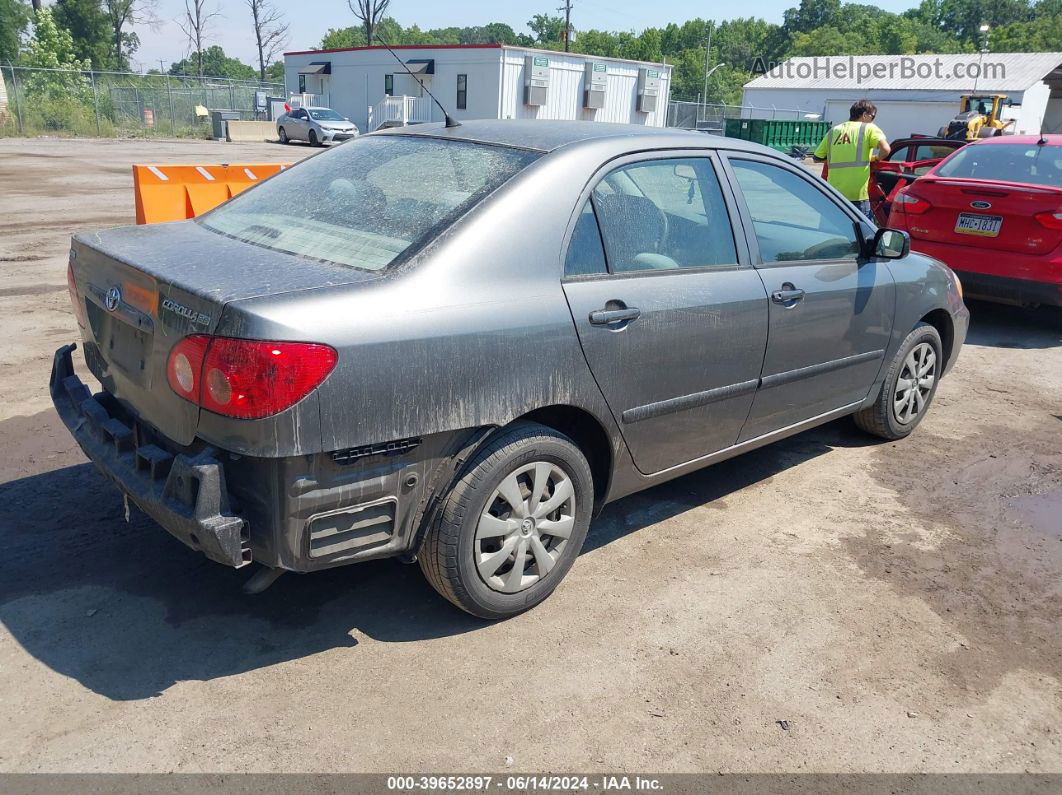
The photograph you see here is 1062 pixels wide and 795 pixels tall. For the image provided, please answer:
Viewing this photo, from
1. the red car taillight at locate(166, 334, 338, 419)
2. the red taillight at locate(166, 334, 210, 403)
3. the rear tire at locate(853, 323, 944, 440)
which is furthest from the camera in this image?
the rear tire at locate(853, 323, 944, 440)

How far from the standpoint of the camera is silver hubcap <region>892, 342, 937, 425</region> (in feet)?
17.2

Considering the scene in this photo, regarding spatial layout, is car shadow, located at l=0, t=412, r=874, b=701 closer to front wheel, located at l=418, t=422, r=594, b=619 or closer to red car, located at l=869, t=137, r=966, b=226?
front wheel, located at l=418, t=422, r=594, b=619

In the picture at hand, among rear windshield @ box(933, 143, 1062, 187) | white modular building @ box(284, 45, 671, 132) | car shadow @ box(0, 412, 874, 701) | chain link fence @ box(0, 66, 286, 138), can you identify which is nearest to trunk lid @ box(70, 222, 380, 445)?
car shadow @ box(0, 412, 874, 701)

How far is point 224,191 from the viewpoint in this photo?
361 inches

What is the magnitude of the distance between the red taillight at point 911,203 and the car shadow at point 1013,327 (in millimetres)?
1191

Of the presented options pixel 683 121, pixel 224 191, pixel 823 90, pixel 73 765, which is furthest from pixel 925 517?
pixel 823 90

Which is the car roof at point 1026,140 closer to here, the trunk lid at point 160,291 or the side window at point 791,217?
the side window at point 791,217

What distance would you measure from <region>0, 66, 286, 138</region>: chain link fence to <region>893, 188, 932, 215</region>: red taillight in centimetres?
3521

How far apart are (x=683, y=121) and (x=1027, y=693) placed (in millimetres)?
46368

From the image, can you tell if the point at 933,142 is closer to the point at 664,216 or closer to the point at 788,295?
the point at 788,295

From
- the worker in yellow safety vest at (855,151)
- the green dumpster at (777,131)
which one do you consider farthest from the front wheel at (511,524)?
the green dumpster at (777,131)

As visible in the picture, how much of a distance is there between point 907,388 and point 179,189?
7.03 metres

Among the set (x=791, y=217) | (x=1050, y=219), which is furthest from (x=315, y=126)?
(x=791, y=217)

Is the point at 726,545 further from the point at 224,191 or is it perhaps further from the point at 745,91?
the point at 745,91
